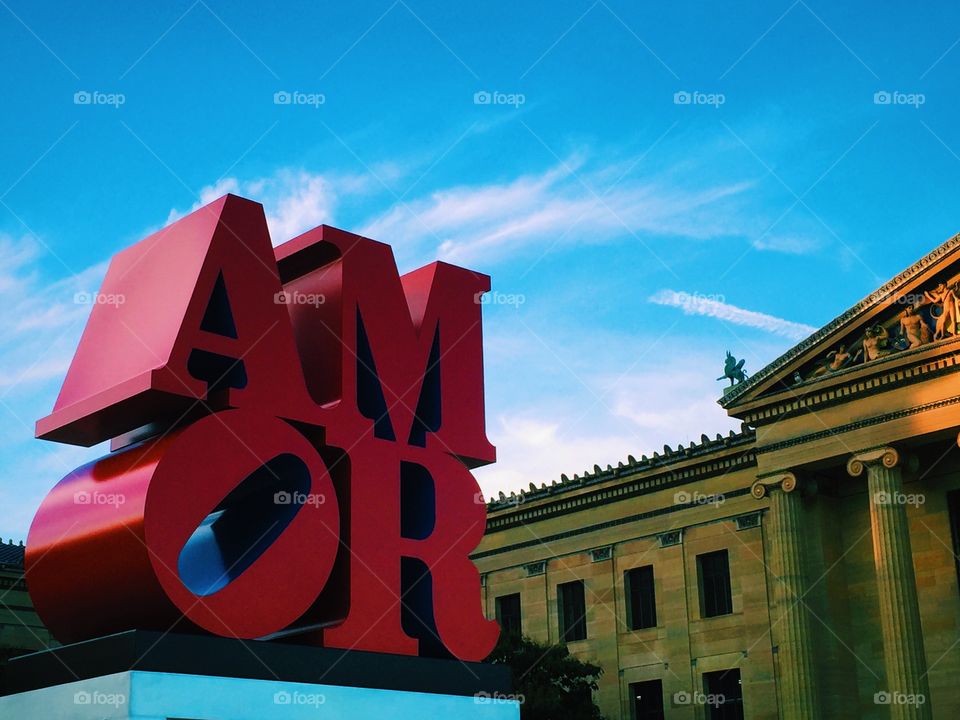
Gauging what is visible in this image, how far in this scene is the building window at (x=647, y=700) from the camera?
156ft

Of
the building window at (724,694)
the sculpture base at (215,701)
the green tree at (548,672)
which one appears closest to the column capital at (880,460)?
the building window at (724,694)

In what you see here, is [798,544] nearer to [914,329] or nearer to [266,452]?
[914,329]

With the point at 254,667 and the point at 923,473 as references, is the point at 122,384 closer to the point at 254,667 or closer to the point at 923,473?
the point at 254,667

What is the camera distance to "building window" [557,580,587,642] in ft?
167

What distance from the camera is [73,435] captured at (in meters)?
20.6

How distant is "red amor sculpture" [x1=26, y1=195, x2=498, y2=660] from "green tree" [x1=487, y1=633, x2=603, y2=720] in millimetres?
19271

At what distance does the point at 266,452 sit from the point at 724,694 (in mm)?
30652

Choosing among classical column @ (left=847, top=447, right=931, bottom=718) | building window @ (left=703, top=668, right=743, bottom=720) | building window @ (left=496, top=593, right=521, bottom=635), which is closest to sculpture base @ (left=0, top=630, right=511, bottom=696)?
classical column @ (left=847, top=447, right=931, bottom=718)

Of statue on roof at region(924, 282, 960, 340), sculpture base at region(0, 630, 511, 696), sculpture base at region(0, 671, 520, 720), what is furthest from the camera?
statue on roof at region(924, 282, 960, 340)

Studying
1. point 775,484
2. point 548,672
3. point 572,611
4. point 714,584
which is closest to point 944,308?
point 775,484

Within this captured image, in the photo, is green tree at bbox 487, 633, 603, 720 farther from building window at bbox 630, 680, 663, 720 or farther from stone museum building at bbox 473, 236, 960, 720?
stone museum building at bbox 473, 236, 960, 720

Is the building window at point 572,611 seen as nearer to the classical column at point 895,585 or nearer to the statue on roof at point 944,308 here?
the classical column at point 895,585

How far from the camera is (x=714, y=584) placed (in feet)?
154

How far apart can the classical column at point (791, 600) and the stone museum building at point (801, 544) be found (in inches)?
2.2
